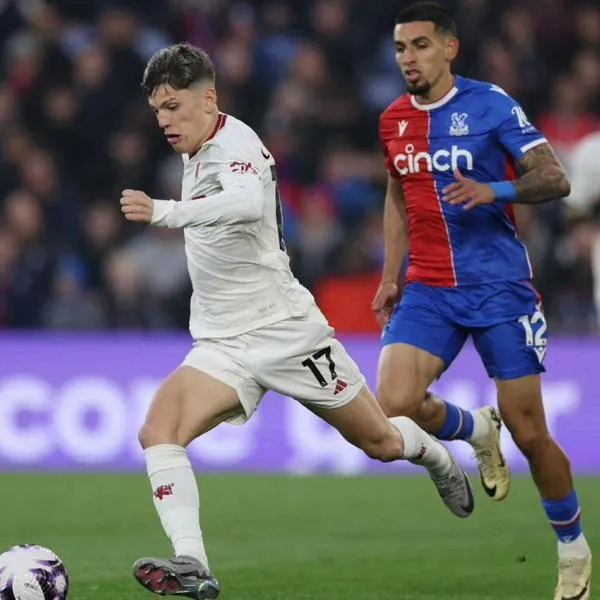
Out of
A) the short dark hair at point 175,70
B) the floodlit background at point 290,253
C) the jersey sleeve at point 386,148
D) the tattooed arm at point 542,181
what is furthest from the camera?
the floodlit background at point 290,253

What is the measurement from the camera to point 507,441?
1267cm

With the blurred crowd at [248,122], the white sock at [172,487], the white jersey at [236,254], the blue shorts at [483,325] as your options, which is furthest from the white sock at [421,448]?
the blurred crowd at [248,122]

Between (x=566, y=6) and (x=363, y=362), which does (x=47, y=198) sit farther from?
(x=566, y=6)

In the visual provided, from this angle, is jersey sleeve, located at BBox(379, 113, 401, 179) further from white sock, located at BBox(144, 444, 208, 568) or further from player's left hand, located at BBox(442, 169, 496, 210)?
white sock, located at BBox(144, 444, 208, 568)

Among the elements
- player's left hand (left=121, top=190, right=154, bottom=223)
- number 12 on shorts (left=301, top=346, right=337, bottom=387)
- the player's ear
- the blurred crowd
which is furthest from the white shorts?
the blurred crowd

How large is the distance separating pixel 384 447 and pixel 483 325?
859 millimetres

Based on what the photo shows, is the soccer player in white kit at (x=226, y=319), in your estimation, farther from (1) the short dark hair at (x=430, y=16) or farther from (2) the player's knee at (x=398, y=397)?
(1) the short dark hair at (x=430, y=16)

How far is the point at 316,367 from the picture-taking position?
6.75m

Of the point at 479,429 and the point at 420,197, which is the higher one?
the point at 420,197

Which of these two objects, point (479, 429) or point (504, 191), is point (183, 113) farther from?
point (479, 429)

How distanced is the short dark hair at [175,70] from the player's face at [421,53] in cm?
139

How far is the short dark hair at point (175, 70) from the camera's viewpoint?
647cm

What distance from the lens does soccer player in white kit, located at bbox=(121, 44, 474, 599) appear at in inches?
251

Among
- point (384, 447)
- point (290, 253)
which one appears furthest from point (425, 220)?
point (290, 253)
